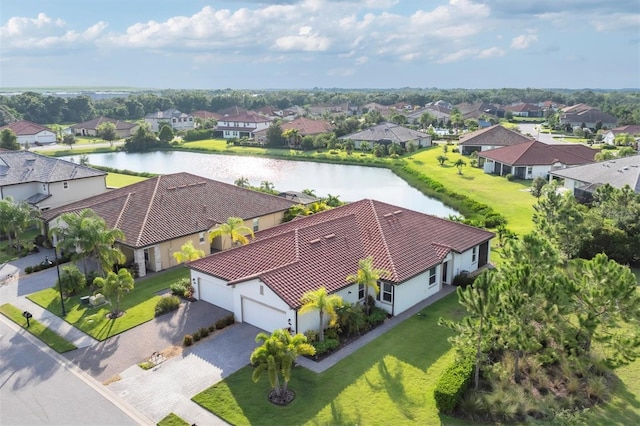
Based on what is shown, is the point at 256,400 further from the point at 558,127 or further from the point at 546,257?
the point at 558,127

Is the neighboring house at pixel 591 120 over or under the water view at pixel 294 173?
over

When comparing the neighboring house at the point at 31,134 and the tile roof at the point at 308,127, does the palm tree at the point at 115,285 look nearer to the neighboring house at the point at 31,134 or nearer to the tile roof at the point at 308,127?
the tile roof at the point at 308,127

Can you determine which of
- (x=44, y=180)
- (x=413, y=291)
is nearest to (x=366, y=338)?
(x=413, y=291)

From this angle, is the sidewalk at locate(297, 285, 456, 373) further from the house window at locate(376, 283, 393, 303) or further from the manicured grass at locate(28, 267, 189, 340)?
the manicured grass at locate(28, 267, 189, 340)

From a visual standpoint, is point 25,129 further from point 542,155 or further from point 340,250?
point 340,250

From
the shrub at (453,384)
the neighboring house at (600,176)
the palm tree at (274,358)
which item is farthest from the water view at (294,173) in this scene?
the palm tree at (274,358)

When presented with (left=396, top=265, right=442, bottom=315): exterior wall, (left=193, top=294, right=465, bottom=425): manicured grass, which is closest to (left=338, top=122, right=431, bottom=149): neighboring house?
(left=396, top=265, right=442, bottom=315): exterior wall

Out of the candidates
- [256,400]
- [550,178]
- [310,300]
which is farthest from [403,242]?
[550,178]
